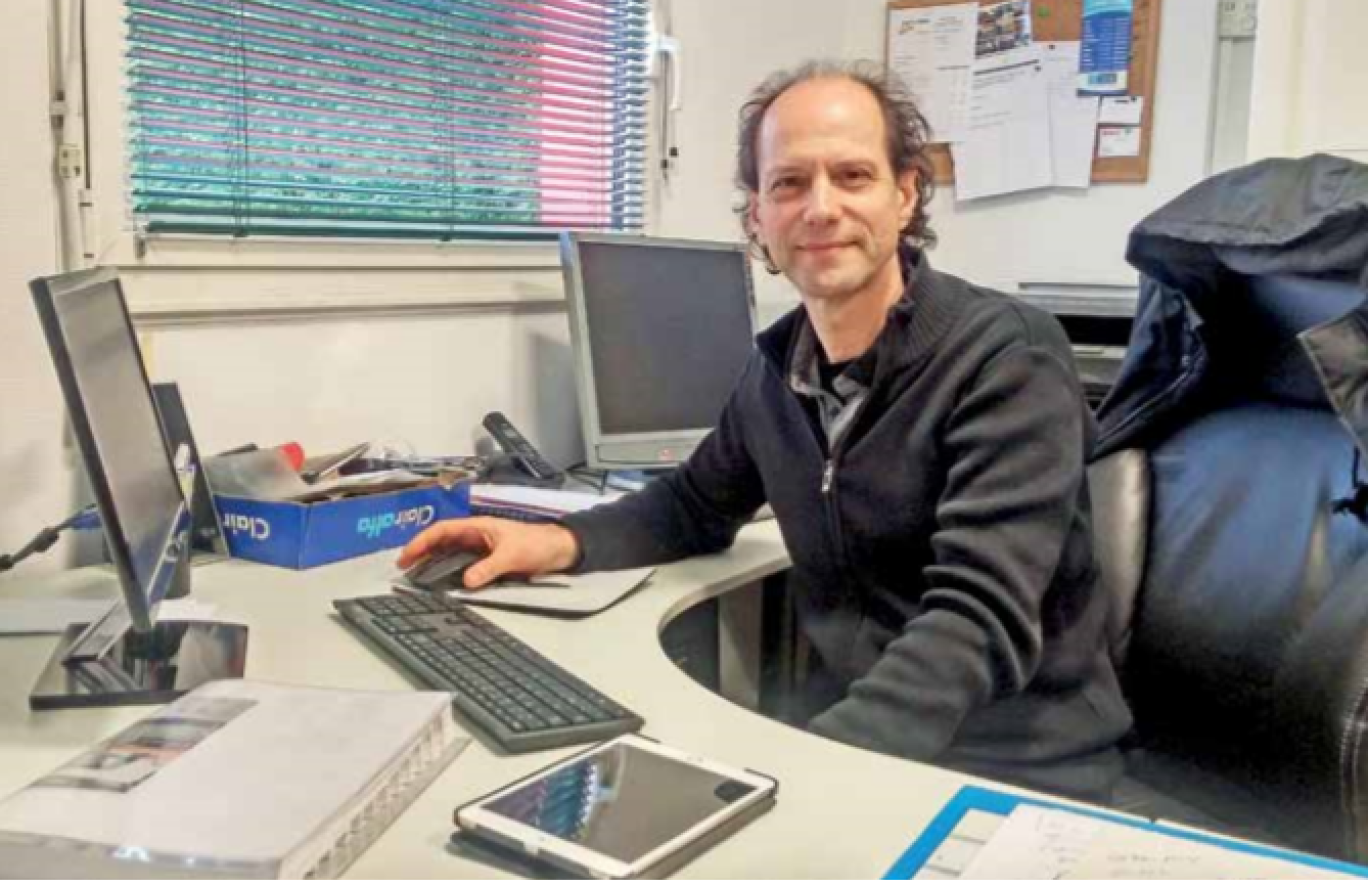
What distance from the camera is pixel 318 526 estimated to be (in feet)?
5.22

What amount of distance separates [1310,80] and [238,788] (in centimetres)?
202

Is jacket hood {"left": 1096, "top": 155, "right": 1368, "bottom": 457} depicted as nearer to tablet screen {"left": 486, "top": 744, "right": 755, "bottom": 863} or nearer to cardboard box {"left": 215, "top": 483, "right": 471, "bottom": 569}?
tablet screen {"left": 486, "top": 744, "right": 755, "bottom": 863}

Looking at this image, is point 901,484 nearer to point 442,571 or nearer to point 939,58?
point 442,571

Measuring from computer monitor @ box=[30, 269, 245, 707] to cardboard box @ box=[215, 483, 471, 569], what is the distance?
178mm

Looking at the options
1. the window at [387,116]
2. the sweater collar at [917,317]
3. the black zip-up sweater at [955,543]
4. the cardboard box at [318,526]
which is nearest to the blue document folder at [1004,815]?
the black zip-up sweater at [955,543]

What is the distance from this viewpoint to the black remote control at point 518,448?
81.4 inches

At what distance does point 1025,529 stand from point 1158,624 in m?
0.36

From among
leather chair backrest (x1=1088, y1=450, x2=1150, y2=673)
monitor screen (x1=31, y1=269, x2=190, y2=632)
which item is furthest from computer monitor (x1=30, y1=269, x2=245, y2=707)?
leather chair backrest (x1=1088, y1=450, x2=1150, y2=673)

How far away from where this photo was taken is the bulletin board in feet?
8.66

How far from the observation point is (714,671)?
1933 millimetres

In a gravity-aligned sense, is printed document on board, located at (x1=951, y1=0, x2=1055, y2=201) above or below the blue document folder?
above

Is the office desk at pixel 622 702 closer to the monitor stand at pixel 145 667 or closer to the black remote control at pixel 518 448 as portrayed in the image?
the monitor stand at pixel 145 667

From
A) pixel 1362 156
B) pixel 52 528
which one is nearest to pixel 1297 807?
pixel 1362 156

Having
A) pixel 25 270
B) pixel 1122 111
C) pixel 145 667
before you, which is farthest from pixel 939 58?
pixel 145 667
